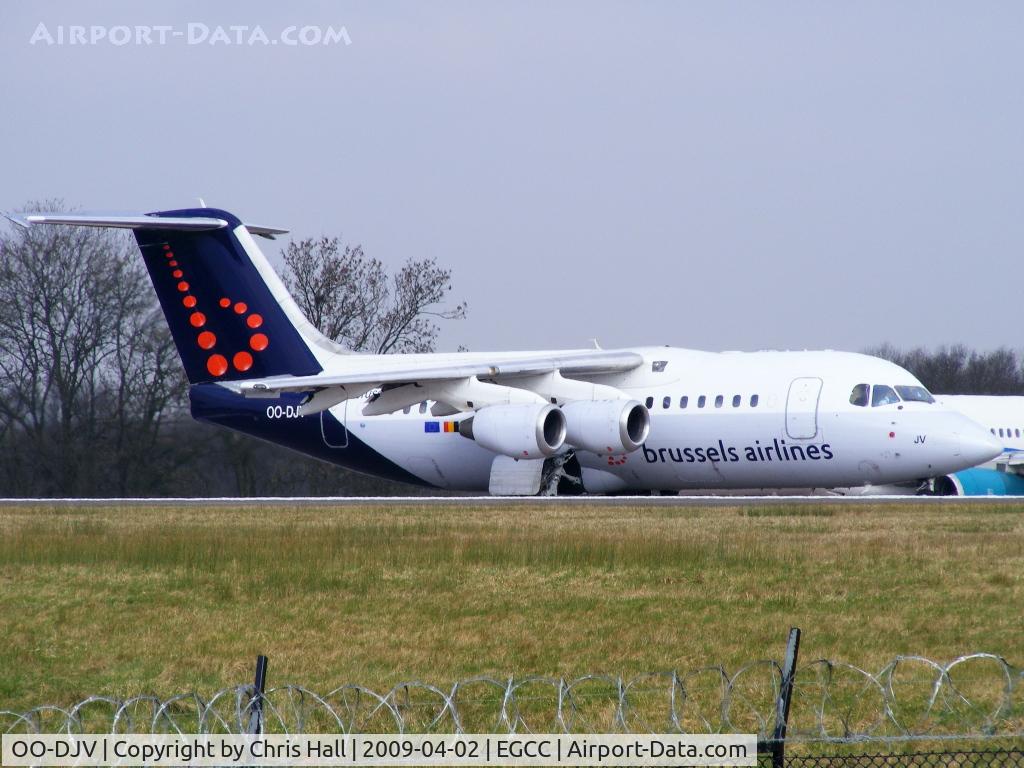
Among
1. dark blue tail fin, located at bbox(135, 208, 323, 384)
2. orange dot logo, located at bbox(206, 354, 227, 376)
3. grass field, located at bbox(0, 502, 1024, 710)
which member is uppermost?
dark blue tail fin, located at bbox(135, 208, 323, 384)

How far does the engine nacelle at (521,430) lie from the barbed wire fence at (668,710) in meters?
17.1

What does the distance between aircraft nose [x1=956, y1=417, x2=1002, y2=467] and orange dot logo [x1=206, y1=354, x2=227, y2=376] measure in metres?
14.2

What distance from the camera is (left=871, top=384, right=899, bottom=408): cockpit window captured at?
2623 centimetres

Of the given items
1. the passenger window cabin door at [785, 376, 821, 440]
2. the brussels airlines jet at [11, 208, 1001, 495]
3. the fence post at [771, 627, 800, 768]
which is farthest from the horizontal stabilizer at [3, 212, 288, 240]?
the fence post at [771, 627, 800, 768]

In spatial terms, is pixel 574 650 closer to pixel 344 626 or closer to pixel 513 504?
pixel 344 626

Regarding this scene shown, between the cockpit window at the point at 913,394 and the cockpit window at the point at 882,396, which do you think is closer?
the cockpit window at the point at 882,396

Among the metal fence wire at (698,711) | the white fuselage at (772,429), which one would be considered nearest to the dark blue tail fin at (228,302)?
the white fuselage at (772,429)

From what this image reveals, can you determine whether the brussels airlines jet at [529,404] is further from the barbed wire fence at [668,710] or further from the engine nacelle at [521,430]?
the barbed wire fence at [668,710]

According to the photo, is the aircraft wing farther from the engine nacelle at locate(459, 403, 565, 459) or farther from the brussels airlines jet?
the engine nacelle at locate(459, 403, 565, 459)

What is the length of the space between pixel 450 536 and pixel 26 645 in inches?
289

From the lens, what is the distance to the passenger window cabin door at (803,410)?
86.5 feet

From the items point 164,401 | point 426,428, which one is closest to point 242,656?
point 426,428

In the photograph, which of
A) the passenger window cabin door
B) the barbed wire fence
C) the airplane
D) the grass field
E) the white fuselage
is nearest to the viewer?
the barbed wire fence

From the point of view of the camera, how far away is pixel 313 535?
19.1 metres
